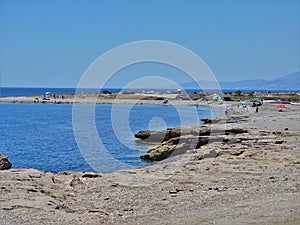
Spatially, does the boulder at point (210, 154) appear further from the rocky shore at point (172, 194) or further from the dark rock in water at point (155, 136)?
the dark rock in water at point (155, 136)

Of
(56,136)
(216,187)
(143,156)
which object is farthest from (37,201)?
(56,136)

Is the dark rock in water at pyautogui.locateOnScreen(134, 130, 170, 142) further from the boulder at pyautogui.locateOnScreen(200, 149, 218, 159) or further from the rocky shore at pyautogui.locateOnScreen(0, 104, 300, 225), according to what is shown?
the rocky shore at pyautogui.locateOnScreen(0, 104, 300, 225)

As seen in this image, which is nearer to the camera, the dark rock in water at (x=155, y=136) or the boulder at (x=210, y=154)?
the boulder at (x=210, y=154)

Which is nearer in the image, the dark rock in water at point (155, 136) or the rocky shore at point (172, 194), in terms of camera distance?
the rocky shore at point (172, 194)

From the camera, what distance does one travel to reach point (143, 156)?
30344mm

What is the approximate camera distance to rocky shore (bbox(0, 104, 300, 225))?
430 inches

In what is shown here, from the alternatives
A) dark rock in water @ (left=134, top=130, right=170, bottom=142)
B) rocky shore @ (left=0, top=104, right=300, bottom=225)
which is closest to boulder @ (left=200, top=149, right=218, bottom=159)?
rocky shore @ (left=0, top=104, right=300, bottom=225)

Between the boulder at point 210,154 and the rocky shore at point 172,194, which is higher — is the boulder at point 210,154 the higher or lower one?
the higher one

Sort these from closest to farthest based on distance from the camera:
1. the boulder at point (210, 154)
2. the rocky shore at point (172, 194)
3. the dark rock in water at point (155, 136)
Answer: the rocky shore at point (172, 194)
the boulder at point (210, 154)
the dark rock in water at point (155, 136)

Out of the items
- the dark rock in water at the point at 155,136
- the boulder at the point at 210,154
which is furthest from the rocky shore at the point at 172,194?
the dark rock in water at the point at 155,136

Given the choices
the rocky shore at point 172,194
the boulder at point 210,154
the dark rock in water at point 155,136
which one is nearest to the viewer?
the rocky shore at point 172,194

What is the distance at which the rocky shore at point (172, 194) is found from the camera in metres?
10.9

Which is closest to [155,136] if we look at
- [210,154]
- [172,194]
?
[210,154]

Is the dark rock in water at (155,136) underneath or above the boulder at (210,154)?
underneath
